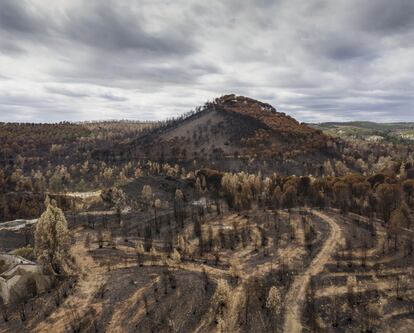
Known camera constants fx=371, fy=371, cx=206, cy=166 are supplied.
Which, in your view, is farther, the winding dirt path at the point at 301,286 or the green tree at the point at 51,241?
the green tree at the point at 51,241

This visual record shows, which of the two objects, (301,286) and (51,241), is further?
(51,241)

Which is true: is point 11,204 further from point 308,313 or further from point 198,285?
point 308,313

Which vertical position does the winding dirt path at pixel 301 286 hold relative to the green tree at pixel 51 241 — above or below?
below

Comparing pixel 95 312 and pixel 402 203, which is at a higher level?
pixel 402 203

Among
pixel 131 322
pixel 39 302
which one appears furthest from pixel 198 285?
pixel 39 302

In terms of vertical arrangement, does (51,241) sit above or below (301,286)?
above

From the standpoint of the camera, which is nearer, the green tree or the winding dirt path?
the winding dirt path

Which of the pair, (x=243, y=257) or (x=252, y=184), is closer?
(x=243, y=257)

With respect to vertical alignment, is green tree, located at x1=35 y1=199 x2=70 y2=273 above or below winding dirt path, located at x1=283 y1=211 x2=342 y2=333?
above
